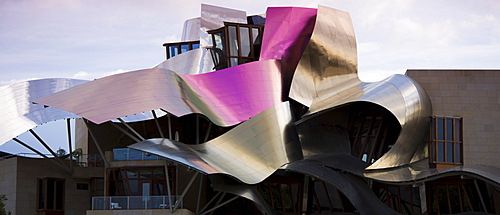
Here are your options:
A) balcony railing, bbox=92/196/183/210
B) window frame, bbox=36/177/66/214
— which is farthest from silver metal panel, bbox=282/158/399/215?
window frame, bbox=36/177/66/214

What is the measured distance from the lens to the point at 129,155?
3703 centimetres

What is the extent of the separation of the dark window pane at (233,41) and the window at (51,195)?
1142cm

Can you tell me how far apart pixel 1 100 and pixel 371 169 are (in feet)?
56.7

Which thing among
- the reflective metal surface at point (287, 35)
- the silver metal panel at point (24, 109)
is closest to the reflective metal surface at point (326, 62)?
the reflective metal surface at point (287, 35)

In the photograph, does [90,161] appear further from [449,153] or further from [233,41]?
[449,153]

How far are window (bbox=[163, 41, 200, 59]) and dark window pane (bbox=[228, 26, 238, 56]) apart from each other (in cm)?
654

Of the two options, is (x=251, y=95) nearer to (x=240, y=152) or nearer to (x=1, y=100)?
(x=240, y=152)

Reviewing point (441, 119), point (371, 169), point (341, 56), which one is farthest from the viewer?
point (341, 56)

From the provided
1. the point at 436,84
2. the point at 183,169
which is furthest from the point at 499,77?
the point at 183,169

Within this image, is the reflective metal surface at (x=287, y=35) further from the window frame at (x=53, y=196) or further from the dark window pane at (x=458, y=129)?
the window frame at (x=53, y=196)

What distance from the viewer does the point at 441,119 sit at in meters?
36.2

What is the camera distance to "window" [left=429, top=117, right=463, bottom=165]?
3566 cm

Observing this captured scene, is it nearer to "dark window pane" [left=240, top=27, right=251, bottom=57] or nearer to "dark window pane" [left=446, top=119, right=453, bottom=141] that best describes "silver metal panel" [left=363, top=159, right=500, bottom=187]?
"dark window pane" [left=446, top=119, right=453, bottom=141]

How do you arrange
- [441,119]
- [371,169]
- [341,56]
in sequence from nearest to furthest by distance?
[371,169] < [441,119] < [341,56]
